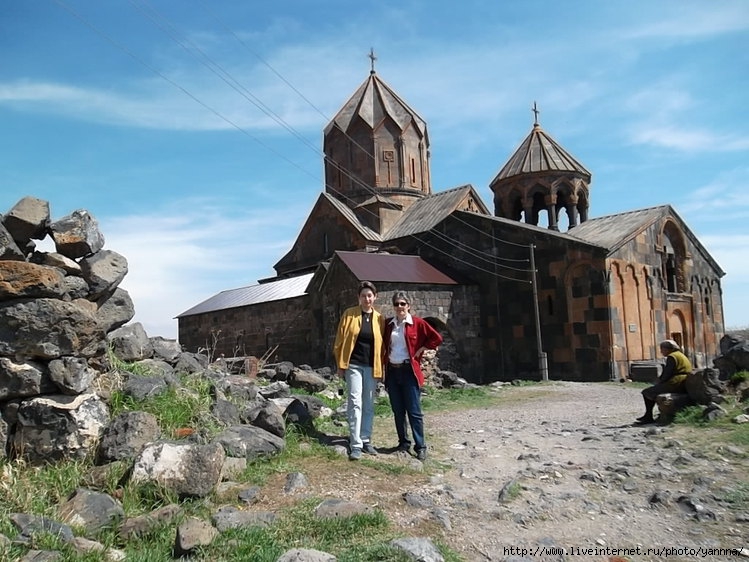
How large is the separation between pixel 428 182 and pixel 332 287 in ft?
24.9

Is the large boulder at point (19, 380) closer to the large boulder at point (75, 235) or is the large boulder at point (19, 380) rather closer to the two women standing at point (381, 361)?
the large boulder at point (75, 235)

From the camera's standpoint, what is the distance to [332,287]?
14.5 metres

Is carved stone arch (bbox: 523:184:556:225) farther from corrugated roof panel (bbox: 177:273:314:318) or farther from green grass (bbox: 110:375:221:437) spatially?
green grass (bbox: 110:375:221:437)

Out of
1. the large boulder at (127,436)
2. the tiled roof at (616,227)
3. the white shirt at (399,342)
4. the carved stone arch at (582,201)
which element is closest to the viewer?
the large boulder at (127,436)

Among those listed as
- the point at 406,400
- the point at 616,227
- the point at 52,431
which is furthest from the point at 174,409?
the point at 616,227

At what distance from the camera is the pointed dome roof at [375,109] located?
1972cm

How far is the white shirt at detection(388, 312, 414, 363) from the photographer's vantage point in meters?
4.80

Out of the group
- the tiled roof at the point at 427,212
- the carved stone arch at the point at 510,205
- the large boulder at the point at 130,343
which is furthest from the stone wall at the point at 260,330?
the large boulder at the point at 130,343

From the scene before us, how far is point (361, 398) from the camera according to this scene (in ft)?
15.5

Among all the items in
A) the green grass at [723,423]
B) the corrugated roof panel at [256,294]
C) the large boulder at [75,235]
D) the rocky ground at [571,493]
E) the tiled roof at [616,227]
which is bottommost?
the rocky ground at [571,493]

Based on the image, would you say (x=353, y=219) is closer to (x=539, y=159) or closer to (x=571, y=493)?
(x=539, y=159)

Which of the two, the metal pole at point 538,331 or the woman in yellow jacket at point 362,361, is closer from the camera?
the woman in yellow jacket at point 362,361

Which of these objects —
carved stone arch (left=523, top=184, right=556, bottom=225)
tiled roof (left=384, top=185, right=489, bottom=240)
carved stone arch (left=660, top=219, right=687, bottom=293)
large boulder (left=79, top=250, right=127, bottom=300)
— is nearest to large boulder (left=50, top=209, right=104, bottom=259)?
large boulder (left=79, top=250, right=127, bottom=300)

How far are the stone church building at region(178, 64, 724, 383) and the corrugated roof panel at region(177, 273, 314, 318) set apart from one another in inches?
2.9
